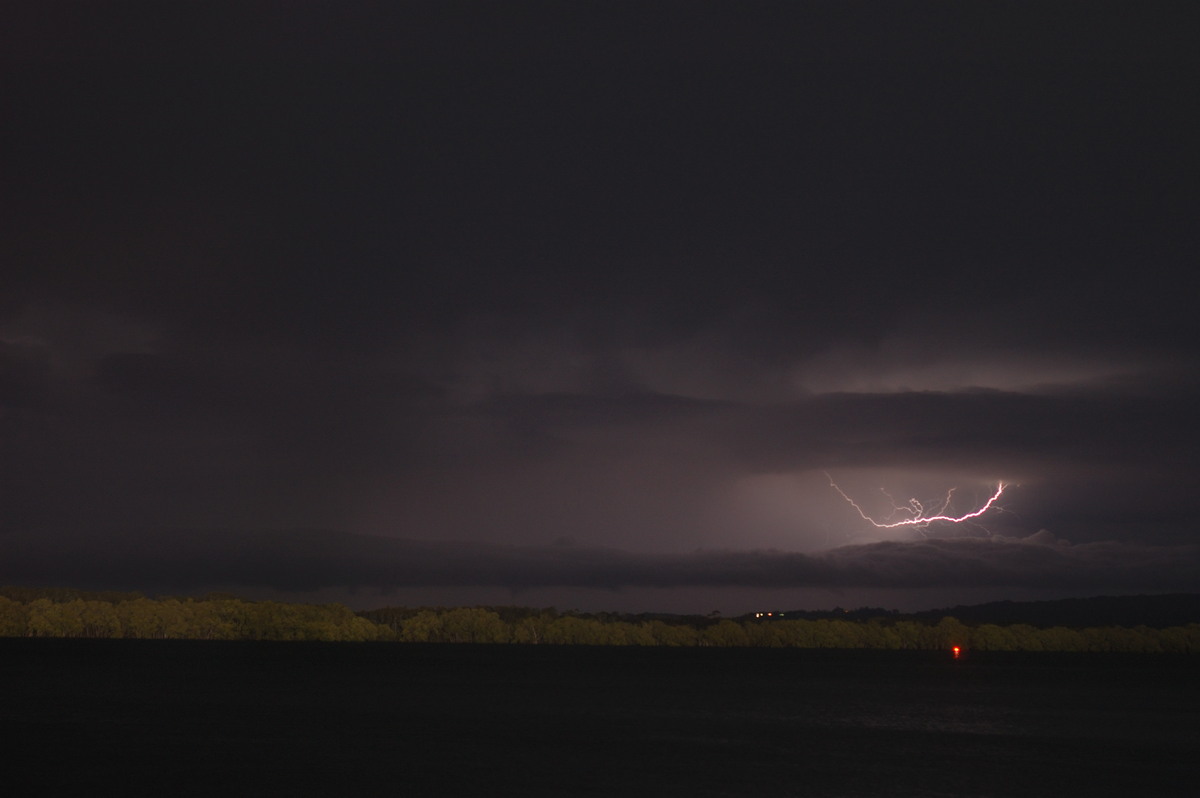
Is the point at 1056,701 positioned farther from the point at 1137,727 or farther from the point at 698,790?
the point at 698,790

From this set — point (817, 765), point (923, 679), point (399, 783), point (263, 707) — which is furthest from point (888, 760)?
point (923, 679)

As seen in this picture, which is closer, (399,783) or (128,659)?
(399,783)

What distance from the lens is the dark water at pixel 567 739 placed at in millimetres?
54750

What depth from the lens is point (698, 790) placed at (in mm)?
52500

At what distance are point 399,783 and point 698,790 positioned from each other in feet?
45.9

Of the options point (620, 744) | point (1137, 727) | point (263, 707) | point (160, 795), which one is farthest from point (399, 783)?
point (1137, 727)

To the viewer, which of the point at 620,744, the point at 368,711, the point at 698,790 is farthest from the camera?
the point at 368,711

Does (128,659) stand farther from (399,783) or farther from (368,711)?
(399,783)

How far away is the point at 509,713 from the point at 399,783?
4515cm

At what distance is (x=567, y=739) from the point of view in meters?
75.1

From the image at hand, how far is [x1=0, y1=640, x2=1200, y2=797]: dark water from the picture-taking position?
54.8m

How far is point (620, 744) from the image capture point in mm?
72750

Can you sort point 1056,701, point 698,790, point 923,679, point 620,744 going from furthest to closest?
point 923,679
point 1056,701
point 620,744
point 698,790

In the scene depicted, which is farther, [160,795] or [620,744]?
[620,744]
